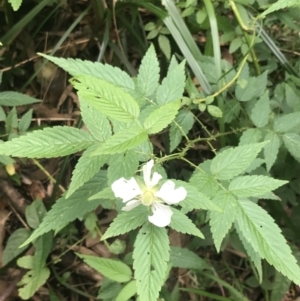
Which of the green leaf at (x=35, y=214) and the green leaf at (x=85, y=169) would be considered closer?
the green leaf at (x=85, y=169)

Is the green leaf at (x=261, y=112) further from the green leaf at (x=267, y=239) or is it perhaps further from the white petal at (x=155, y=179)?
the white petal at (x=155, y=179)

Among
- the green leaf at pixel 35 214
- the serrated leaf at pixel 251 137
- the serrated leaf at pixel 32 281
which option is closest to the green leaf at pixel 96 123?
the serrated leaf at pixel 251 137

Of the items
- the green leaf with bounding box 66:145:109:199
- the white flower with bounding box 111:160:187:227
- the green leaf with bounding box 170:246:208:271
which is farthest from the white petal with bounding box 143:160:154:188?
the green leaf with bounding box 170:246:208:271

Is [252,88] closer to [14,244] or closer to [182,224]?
[182,224]

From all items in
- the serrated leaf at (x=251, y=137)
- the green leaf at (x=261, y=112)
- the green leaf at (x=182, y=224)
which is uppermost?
the green leaf at (x=182, y=224)

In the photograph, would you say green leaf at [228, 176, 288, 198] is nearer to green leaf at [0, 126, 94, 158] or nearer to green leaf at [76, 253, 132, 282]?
green leaf at [0, 126, 94, 158]

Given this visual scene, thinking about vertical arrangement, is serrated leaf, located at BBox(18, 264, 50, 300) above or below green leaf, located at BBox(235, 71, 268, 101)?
below

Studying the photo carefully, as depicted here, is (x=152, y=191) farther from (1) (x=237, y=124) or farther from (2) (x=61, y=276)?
(2) (x=61, y=276)
